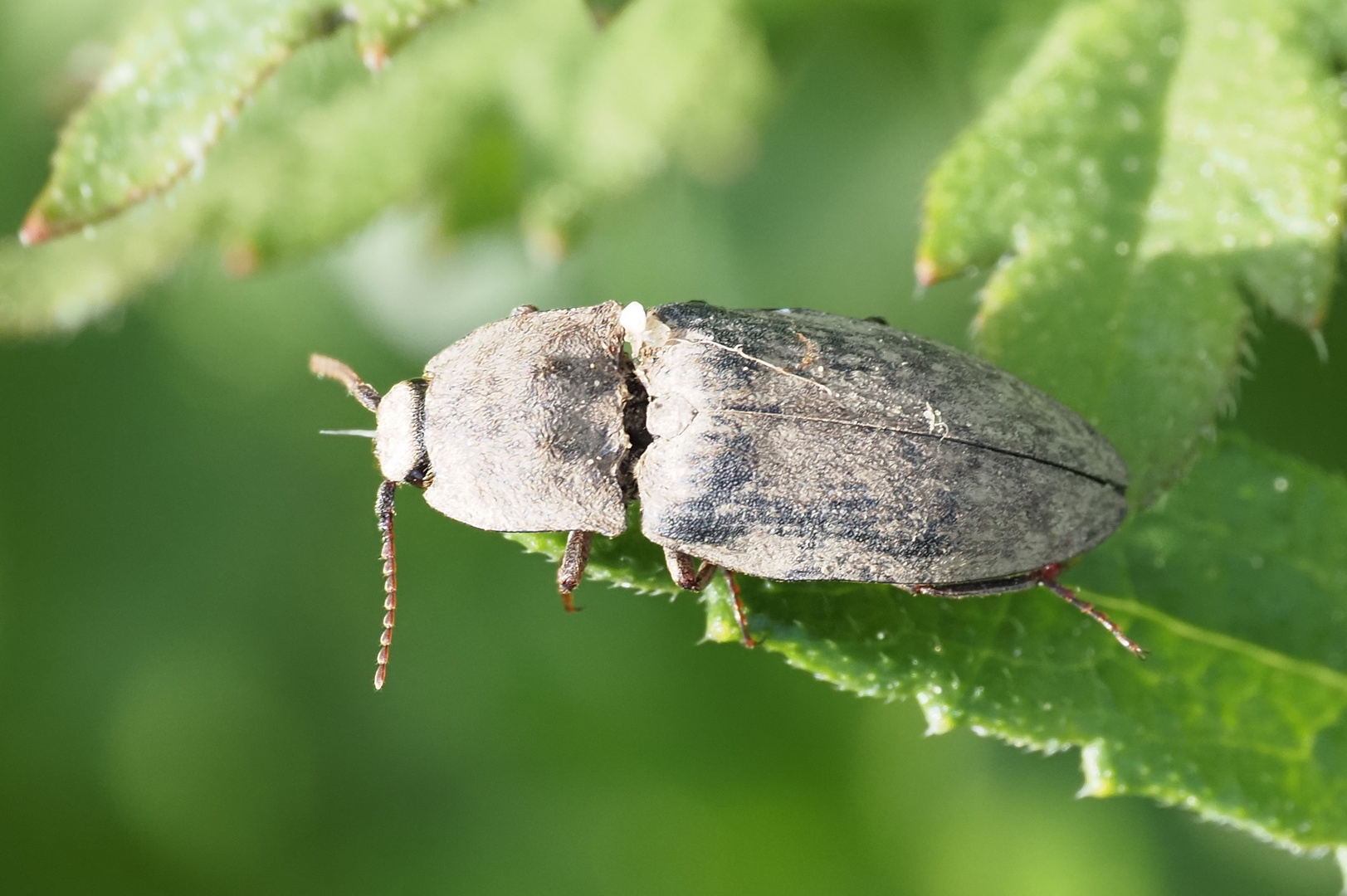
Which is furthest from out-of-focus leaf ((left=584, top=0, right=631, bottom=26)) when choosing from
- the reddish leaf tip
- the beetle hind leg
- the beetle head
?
the beetle hind leg

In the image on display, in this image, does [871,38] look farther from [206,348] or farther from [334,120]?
[206,348]

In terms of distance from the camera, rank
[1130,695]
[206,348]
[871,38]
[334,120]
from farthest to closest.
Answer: [206,348] < [871,38] < [334,120] < [1130,695]

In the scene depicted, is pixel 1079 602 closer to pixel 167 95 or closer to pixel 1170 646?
pixel 1170 646

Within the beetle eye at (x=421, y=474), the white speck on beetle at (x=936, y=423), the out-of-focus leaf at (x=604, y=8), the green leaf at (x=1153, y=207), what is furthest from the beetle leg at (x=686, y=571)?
the out-of-focus leaf at (x=604, y=8)

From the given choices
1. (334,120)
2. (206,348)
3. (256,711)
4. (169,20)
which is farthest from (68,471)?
(169,20)

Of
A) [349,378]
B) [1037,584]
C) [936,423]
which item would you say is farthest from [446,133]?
[1037,584]

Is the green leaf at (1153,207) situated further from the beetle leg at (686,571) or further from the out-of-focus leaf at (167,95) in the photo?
the out-of-focus leaf at (167,95)
